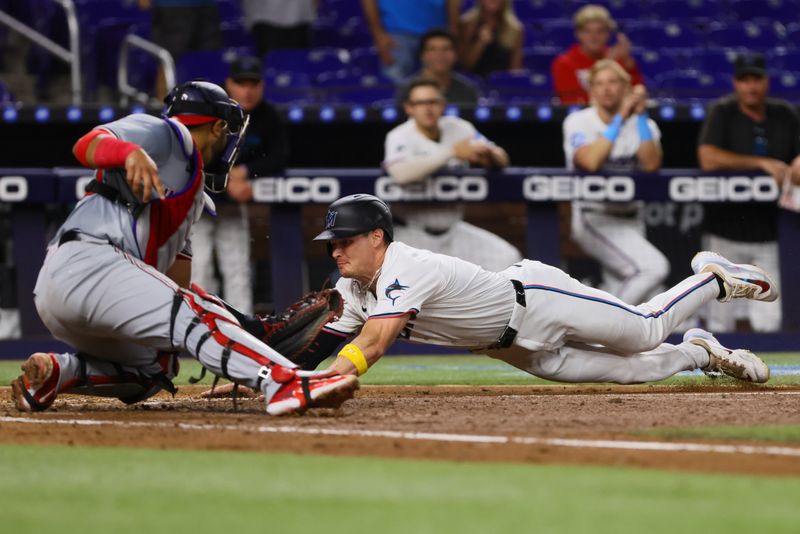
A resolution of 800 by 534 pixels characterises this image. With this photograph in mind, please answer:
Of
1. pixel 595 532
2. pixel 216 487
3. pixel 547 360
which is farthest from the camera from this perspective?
pixel 547 360

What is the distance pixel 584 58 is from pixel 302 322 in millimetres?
5946

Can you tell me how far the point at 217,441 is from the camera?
3.98 meters

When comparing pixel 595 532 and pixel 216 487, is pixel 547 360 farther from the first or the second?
pixel 595 532

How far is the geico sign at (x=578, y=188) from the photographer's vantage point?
889 cm

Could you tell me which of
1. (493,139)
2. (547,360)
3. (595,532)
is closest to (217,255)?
(493,139)

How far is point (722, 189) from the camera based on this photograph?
8875mm

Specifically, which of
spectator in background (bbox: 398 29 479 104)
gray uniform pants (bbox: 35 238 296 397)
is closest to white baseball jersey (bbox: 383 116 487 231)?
spectator in background (bbox: 398 29 479 104)

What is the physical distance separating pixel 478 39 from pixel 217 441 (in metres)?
7.87

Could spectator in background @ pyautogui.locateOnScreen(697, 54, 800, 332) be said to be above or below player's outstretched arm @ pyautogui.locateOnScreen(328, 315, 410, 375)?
above

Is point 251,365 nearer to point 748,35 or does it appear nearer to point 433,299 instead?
point 433,299

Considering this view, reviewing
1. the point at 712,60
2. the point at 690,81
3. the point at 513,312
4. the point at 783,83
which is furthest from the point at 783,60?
the point at 513,312

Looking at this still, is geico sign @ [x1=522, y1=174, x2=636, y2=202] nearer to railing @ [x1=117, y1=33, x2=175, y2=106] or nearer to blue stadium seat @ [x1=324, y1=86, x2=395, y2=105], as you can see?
blue stadium seat @ [x1=324, y1=86, x2=395, y2=105]

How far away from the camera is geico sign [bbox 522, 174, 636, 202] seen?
8891mm

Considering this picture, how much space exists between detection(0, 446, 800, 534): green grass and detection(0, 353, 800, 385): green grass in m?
3.23
